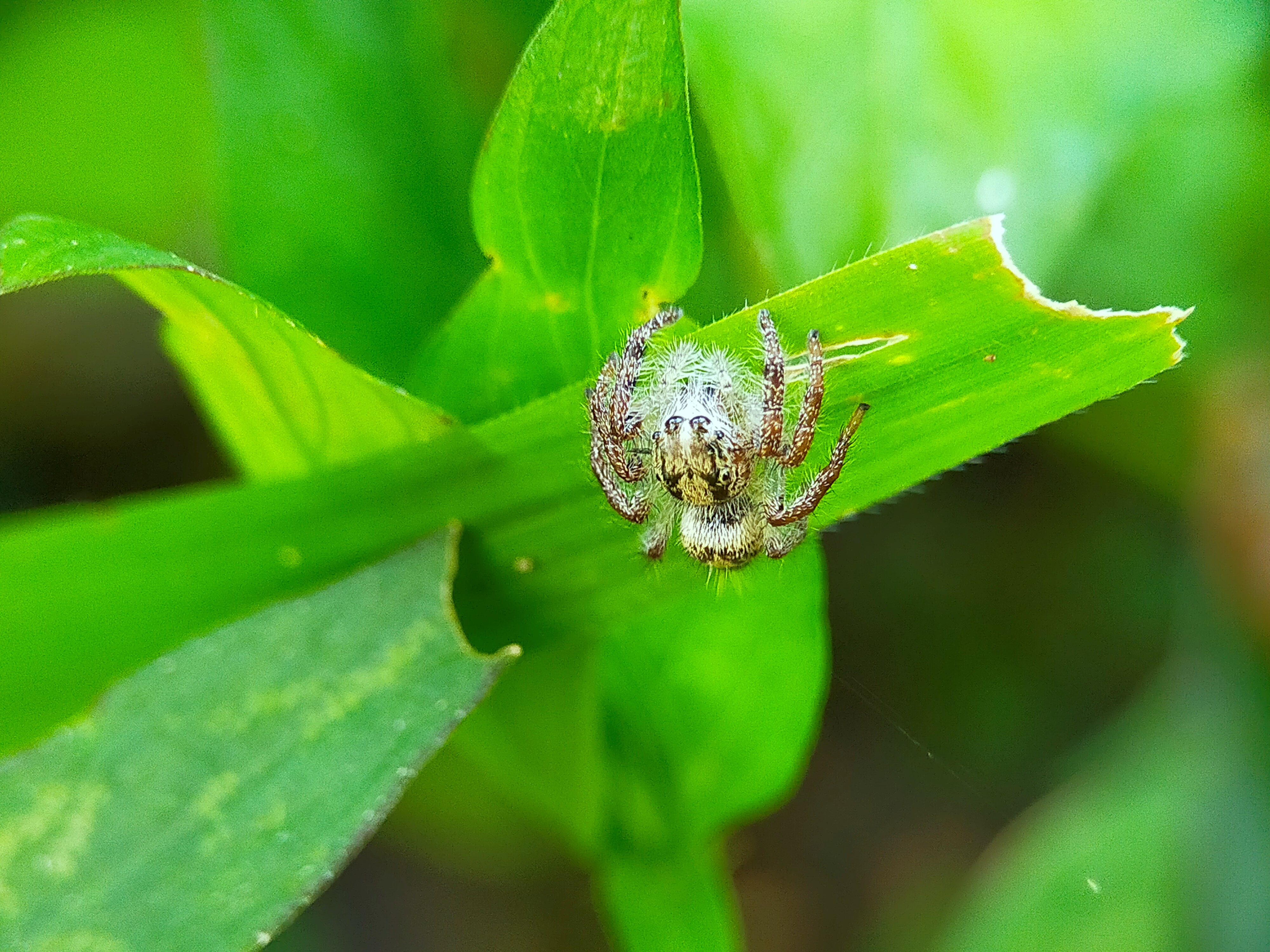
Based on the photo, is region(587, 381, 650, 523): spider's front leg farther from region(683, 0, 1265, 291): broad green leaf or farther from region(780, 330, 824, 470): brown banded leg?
region(683, 0, 1265, 291): broad green leaf

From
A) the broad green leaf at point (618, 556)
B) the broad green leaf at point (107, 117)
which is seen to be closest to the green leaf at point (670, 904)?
the broad green leaf at point (618, 556)

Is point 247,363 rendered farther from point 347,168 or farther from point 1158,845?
point 1158,845

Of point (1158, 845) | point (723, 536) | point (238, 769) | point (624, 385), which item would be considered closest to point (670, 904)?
point (723, 536)

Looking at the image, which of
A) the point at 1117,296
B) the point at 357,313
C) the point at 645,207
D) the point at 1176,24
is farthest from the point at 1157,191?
the point at 357,313

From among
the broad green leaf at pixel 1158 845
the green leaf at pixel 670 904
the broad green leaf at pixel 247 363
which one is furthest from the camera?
the broad green leaf at pixel 1158 845

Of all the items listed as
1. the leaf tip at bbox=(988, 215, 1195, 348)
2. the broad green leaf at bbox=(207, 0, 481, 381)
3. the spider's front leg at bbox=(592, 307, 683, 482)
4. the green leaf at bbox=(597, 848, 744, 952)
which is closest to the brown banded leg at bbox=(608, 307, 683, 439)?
the spider's front leg at bbox=(592, 307, 683, 482)

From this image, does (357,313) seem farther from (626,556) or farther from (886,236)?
(886,236)

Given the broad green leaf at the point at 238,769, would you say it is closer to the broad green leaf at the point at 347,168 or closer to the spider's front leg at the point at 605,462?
the spider's front leg at the point at 605,462
